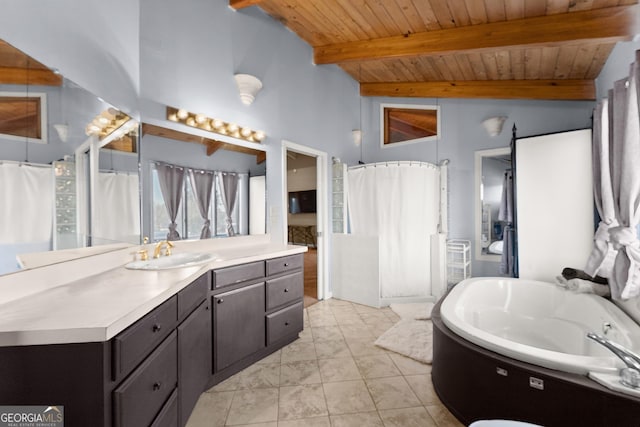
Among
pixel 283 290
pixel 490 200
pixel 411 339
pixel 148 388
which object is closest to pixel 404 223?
pixel 490 200

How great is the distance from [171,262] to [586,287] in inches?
122

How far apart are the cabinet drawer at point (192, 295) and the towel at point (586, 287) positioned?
2794 millimetres

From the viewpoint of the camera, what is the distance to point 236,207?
2617 mm

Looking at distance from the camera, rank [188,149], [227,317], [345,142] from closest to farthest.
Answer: [227,317]
[188,149]
[345,142]

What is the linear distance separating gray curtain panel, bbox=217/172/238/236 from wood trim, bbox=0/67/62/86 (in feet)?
4.24

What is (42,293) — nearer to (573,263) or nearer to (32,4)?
(32,4)

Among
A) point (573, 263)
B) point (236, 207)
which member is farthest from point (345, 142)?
point (573, 263)

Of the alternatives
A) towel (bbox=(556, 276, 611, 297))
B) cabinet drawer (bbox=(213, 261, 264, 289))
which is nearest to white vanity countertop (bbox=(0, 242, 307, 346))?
cabinet drawer (bbox=(213, 261, 264, 289))

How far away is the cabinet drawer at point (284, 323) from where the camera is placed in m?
2.26

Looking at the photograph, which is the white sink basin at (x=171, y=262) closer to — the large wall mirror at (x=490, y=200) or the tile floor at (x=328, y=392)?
the tile floor at (x=328, y=392)

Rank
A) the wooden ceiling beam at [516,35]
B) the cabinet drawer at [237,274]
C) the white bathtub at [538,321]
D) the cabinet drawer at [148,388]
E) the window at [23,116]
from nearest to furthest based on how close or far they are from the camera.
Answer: the cabinet drawer at [148,388]
the window at [23,116]
the white bathtub at [538,321]
the cabinet drawer at [237,274]
the wooden ceiling beam at [516,35]

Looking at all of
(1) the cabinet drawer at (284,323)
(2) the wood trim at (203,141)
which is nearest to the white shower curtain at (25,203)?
(2) the wood trim at (203,141)

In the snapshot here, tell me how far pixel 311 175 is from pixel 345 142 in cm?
311

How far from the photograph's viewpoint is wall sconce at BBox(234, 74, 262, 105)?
2.60 meters
